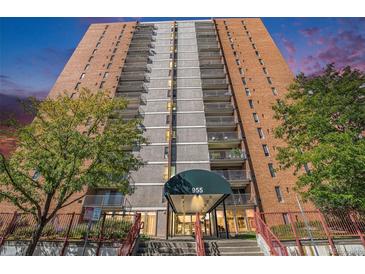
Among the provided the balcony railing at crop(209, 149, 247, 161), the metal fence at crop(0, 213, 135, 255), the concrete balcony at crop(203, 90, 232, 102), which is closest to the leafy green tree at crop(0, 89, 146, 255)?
the metal fence at crop(0, 213, 135, 255)

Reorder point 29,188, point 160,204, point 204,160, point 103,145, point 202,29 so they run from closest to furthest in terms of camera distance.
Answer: point 29,188 → point 103,145 → point 160,204 → point 204,160 → point 202,29

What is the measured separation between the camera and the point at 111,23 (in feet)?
150

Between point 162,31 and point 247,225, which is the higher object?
point 162,31

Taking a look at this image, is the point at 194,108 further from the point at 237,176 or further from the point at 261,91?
the point at 237,176

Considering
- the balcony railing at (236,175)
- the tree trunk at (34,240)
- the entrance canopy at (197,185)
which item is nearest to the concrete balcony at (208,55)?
the balcony railing at (236,175)

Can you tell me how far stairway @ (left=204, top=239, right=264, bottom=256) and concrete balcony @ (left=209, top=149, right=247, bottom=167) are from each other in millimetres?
13308

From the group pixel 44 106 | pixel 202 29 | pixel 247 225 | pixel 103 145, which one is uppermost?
pixel 202 29

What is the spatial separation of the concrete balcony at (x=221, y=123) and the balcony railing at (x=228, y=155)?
11.6 ft

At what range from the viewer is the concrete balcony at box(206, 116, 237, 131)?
2664 cm

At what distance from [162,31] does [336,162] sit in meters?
44.6

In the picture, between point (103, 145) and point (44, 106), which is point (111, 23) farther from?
point (103, 145)

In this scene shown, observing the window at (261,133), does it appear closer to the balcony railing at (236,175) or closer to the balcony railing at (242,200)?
the balcony railing at (236,175)

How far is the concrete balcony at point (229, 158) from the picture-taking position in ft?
75.7
